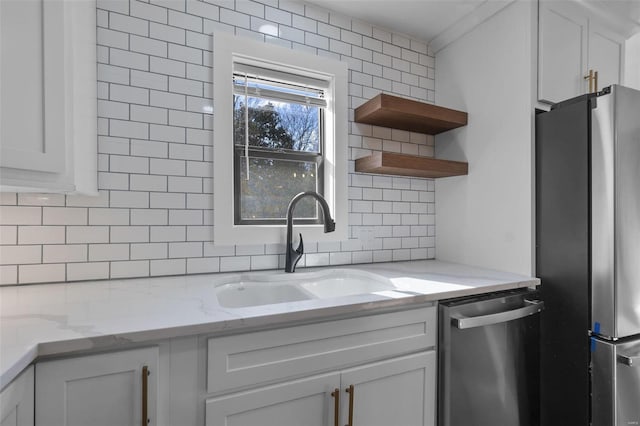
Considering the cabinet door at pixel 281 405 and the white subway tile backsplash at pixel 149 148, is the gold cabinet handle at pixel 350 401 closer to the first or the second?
the cabinet door at pixel 281 405

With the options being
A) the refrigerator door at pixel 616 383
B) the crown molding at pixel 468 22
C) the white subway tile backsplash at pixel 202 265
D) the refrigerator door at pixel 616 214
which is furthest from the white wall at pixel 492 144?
the white subway tile backsplash at pixel 202 265

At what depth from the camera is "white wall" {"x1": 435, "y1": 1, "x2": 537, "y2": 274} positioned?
171 cm

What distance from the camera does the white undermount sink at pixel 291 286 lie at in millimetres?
1527

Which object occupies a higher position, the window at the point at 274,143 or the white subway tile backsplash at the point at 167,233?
the window at the point at 274,143

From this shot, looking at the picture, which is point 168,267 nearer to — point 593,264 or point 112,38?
point 112,38

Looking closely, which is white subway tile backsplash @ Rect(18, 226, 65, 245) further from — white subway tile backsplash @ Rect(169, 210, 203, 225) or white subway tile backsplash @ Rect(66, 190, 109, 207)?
white subway tile backsplash @ Rect(169, 210, 203, 225)

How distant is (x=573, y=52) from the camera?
181 centimetres

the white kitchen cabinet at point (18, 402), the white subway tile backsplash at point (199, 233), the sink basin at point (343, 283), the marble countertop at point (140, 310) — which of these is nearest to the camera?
the white kitchen cabinet at point (18, 402)

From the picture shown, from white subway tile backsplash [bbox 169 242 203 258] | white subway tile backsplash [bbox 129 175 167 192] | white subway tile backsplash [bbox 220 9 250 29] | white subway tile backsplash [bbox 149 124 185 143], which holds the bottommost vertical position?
white subway tile backsplash [bbox 169 242 203 258]

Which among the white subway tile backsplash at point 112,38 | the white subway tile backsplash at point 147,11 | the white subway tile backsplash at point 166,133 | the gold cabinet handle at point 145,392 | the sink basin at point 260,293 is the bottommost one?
the gold cabinet handle at point 145,392

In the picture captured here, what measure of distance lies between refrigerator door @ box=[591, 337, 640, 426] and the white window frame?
1.34m

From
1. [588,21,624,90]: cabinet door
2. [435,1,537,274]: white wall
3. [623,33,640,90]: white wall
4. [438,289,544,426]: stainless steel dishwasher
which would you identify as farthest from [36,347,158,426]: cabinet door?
[623,33,640,90]: white wall

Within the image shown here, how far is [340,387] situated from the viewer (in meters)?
1.12

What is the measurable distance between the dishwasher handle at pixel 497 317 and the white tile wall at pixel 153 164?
2.68ft
